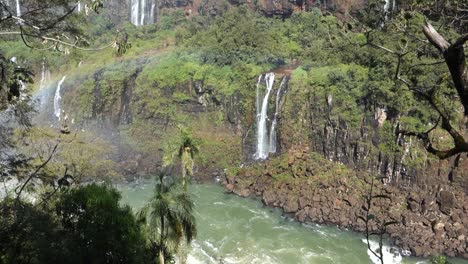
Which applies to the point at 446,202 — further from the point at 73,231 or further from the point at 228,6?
the point at 228,6

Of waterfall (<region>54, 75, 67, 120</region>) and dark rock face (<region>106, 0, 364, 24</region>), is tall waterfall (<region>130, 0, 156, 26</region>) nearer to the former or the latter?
dark rock face (<region>106, 0, 364, 24</region>)

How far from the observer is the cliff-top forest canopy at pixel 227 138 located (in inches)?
451

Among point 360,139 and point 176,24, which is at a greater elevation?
point 176,24

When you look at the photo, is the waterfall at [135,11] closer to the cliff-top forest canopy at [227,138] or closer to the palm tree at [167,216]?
the cliff-top forest canopy at [227,138]

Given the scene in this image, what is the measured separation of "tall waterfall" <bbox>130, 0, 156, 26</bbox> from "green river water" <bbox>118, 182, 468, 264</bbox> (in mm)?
31007

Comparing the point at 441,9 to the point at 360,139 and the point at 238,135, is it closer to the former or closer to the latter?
the point at 360,139

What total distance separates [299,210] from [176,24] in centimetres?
3220

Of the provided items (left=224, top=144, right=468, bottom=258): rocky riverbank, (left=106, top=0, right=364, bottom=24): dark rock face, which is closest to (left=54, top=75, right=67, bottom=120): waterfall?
(left=106, top=0, right=364, bottom=24): dark rock face

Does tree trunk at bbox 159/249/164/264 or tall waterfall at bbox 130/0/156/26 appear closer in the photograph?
tree trunk at bbox 159/249/164/264

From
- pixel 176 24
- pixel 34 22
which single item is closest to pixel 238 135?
pixel 176 24

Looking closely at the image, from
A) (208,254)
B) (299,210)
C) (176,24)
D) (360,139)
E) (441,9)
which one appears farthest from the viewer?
(176,24)

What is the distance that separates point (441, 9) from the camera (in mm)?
6059

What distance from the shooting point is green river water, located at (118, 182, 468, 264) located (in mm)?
20531

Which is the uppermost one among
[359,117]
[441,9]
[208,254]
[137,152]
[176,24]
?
[176,24]
